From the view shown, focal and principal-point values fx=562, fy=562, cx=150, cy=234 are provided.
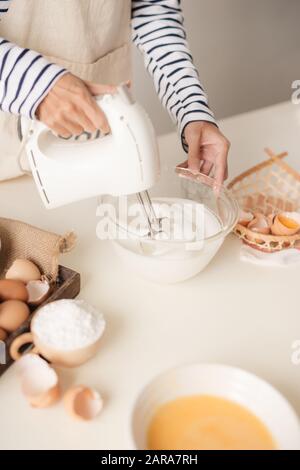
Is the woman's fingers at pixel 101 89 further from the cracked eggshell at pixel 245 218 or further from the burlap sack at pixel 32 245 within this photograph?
the cracked eggshell at pixel 245 218

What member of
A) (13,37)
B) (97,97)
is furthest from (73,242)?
(13,37)

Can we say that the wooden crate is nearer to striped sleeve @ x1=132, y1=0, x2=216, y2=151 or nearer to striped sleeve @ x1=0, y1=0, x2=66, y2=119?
striped sleeve @ x1=0, y1=0, x2=66, y2=119

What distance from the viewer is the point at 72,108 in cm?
79

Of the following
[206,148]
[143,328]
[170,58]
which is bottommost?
[143,328]

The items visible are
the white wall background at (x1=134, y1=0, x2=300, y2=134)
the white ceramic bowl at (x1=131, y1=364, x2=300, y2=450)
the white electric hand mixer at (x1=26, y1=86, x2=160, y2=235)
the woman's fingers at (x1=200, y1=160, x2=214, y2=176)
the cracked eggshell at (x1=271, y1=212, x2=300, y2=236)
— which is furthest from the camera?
the white wall background at (x1=134, y1=0, x2=300, y2=134)

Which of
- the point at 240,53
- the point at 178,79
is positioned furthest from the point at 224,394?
the point at 240,53

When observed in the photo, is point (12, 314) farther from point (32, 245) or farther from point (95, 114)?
point (95, 114)

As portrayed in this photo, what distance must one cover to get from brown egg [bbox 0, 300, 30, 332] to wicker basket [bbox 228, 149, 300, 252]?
42cm

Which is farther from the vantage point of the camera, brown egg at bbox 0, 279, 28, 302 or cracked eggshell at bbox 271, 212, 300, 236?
cracked eggshell at bbox 271, 212, 300, 236

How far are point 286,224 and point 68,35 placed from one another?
56 centimetres

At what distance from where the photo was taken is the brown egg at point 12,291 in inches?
32.4

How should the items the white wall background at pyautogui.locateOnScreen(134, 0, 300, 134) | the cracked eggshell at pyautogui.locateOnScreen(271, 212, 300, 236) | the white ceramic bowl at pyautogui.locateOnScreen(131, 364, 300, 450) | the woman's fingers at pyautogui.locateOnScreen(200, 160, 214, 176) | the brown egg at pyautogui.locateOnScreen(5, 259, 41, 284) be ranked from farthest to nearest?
the white wall background at pyautogui.locateOnScreen(134, 0, 300, 134), the woman's fingers at pyautogui.locateOnScreen(200, 160, 214, 176), the cracked eggshell at pyautogui.locateOnScreen(271, 212, 300, 236), the brown egg at pyautogui.locateOnScreen(5, 259, 41, 284), the white ceramic bowl at pyautogui.locateOnScreen(131, 364, 300, 450)

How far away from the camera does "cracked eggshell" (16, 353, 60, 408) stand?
0.71m

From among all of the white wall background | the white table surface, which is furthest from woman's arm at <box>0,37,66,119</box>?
the white wall background
